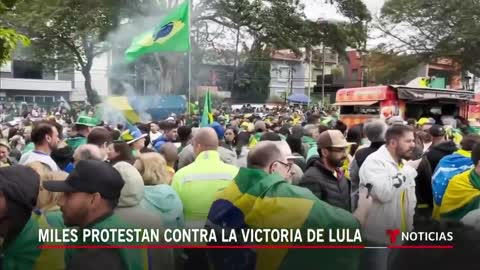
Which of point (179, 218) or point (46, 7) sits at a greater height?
point (46, 7)

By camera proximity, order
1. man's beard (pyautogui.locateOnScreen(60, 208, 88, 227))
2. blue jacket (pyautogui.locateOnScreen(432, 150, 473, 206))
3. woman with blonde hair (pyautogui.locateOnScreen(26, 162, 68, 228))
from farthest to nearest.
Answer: blue jacket (pyautogui.locateOnScreen(432, 150, 473, 206)) → woman with blonde hair (pyautogui.locateOnScreen(26, 162, 68, 228)) → man's beard (pyautogui.locateOnScreen(60, 208, 88, 227))

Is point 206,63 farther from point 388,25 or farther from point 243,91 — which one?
point 243,91

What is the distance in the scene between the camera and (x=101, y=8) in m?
23.6

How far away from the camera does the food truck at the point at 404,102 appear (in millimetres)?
14102

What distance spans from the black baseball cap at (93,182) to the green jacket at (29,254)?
23 centimetres

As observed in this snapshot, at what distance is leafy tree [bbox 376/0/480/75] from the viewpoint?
28375 millimetres

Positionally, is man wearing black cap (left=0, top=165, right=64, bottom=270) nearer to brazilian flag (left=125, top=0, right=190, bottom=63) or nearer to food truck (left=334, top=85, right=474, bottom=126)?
brazilian flag (left=125, top=0, right=190, bottom=63)

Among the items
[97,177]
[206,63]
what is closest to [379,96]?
[97,177]

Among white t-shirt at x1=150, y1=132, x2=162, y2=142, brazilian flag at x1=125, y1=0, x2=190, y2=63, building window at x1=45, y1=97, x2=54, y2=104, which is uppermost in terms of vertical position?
brazilian flag at x1=125, y1=0, x2=190, y2=63

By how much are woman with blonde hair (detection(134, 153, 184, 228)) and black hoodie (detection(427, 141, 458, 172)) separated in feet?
9.51

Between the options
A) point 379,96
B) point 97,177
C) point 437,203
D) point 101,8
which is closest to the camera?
point 97,177

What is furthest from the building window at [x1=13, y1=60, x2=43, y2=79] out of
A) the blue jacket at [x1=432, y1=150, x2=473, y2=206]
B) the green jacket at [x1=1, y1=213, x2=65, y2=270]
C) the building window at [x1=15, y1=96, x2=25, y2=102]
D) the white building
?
the green jacket at [x1=1, y1=213, x2=65, y2=270]

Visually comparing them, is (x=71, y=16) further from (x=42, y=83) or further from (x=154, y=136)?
(x=42, y=83)

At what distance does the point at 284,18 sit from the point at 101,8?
26.7 ft
